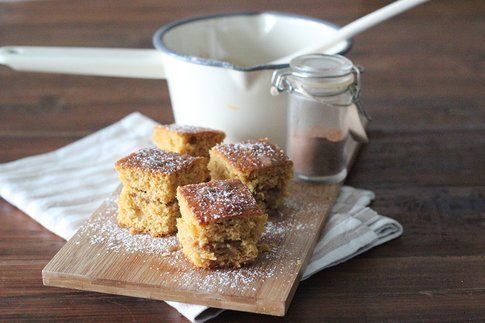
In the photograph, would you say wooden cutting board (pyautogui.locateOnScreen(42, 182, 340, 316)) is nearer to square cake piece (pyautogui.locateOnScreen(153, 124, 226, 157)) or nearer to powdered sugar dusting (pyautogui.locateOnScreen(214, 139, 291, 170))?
powdered sugar dusting (pyautogui.locateOnScreen(214, 139, 291, 170))

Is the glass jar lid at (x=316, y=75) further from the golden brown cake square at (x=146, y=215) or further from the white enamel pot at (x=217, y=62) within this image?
the golden brown cake square at (x=146, y=215)

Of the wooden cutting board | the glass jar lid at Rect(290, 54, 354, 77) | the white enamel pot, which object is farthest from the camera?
the white enamel pot

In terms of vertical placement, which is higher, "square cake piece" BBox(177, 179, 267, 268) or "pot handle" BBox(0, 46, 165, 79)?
"pot handle" BBox(0, 46, 165, 79)

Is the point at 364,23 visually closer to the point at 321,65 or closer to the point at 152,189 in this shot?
the point at 321,65

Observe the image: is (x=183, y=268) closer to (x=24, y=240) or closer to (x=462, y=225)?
(x=24, y=240)

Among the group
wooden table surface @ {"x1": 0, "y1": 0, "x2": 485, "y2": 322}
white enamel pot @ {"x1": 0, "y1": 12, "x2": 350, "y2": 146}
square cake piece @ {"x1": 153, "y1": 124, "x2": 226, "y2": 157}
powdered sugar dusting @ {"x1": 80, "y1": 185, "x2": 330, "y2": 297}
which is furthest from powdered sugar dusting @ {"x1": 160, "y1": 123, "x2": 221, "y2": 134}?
wooden table surface @ {"x1": 0, "y1": 0, "x2": 485, "y2": 322}

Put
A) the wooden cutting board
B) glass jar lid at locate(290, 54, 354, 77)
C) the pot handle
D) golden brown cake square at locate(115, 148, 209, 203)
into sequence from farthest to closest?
1. the pot handle
2. glass jar lid at locate(290, 54, 354, 77)
3. golden brown cake square at locate(115, 148, 209, 203)
4. the wooden cutting board

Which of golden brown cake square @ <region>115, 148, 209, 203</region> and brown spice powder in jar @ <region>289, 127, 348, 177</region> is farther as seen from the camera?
brown spice powder in jar @ <region>289, 127, 348, 177</region>
